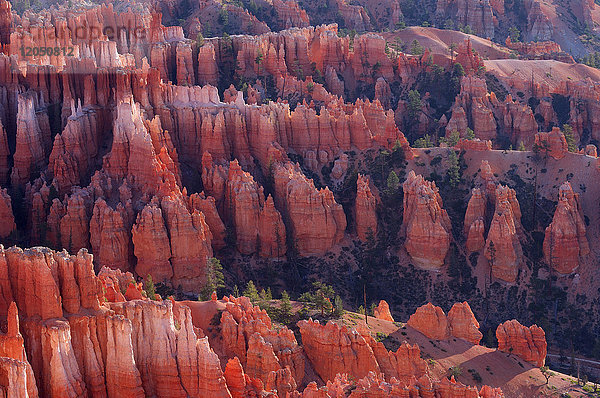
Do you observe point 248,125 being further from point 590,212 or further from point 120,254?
point 590,212

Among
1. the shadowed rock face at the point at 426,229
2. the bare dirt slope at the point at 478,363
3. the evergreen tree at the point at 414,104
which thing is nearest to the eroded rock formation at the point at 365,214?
the shadowed rock face at the point at 426,229

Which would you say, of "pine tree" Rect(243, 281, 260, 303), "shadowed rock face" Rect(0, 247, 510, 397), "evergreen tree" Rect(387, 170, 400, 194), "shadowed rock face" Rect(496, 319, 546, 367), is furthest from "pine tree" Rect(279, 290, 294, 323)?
"evergreen tree" Rect(387, 170, 400, 194)

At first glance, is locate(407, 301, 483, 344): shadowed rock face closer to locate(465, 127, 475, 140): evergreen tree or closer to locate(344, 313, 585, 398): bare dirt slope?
locate(344, 313, 585, 398): bare dirt slope

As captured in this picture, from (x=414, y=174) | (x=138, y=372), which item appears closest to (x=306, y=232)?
(x=414, y=174)

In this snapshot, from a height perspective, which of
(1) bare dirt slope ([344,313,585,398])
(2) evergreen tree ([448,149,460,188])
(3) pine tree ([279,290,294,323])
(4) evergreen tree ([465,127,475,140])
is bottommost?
(1) bare dirt slope ([344,313,585,398])

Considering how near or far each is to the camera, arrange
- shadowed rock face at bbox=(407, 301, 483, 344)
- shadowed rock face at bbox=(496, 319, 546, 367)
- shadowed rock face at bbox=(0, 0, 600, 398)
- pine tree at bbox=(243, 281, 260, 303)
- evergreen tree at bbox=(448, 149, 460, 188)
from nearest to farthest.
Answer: shadowed rock face at bbox=(0, 0, 600, 398)
shadowed rock face at bbox=(496, 319, 546, 367)
shadowed rock face at bbox=(407, 301, 483, 344)
pine tree at bbox=(243, 281, 260, 303)
evergreen tree at bbox=(448, 149, 460, 188)

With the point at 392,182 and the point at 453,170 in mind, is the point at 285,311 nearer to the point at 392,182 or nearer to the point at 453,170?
the point at 392,182

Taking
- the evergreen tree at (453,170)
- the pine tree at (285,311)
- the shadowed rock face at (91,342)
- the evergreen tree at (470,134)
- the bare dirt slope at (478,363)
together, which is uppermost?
the shadowed rock face at (91,342)

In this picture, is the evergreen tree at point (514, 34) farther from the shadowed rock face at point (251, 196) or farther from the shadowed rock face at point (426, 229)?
the shadowed rock face at point (426, 229)

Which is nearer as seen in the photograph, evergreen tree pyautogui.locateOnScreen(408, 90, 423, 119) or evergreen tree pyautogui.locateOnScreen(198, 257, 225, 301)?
evergreen tree pyautogui.locateOnScreen(198, 257, 225, 301)

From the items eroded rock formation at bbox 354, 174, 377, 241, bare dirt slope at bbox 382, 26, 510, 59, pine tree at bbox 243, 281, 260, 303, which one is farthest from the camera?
bare dirt slope at bbox 382, 26, 510, 59

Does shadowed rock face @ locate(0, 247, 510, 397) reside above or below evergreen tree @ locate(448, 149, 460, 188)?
above
